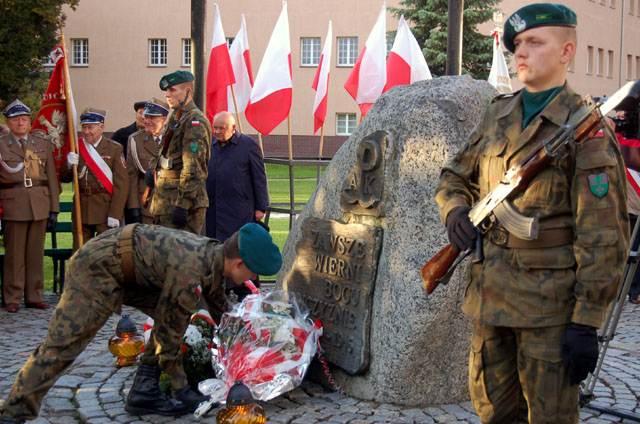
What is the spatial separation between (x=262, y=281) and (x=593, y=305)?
7.38 metres

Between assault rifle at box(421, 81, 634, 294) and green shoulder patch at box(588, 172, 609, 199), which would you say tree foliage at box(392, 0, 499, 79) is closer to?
assault rifle at box(421, 81, 634, 294)

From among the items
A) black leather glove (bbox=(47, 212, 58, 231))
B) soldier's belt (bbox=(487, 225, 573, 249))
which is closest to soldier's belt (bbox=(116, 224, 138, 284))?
soldier's belt (bbox=(487, 225, 573, 249))

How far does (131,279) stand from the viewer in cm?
467

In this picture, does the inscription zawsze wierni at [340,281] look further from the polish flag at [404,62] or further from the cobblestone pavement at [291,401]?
the polish flag at [404,62]

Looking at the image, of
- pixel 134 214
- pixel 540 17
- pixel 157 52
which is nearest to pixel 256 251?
pixel 540 17

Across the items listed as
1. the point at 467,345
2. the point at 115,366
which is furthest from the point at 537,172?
the point at 115,366

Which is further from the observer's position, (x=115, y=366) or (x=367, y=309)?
(x=115, y=366)

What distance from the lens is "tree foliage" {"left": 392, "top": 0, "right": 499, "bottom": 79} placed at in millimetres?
29500

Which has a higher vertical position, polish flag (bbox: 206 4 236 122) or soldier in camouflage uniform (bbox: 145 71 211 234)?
polish flag (bbox: 206 4 236 122)

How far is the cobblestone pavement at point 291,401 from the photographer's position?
16.8ft

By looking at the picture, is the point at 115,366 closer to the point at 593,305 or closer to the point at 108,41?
the point at 593,305

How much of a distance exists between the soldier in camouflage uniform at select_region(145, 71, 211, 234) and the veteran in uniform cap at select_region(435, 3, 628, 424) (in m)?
4.08

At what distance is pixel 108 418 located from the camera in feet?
16.8

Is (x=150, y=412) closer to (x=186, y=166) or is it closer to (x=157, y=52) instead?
(x=186, y=166)
